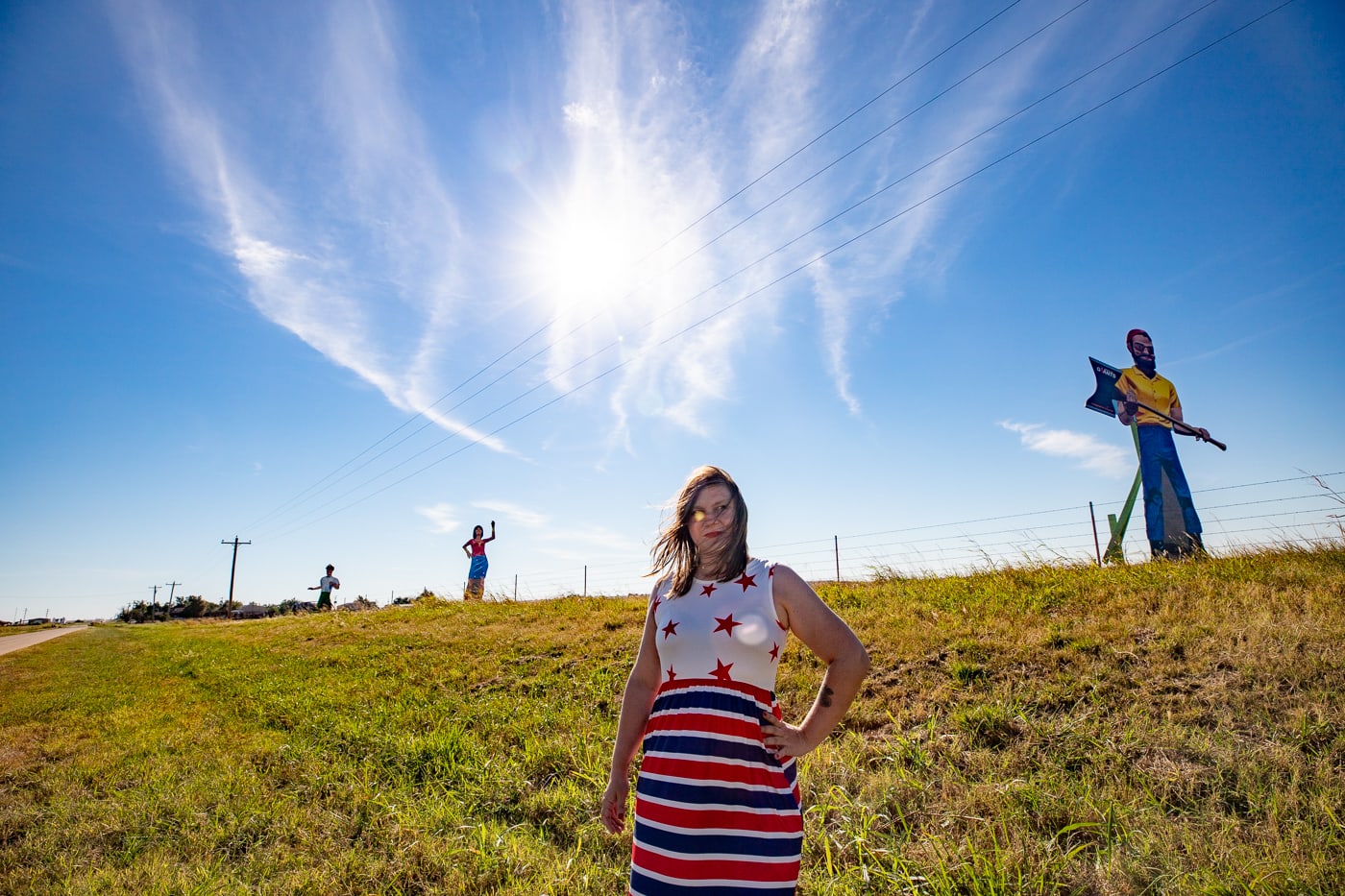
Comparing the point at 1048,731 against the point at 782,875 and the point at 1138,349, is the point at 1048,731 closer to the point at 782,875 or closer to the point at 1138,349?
the point at 782,875

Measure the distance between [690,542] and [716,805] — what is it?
858 millimetres

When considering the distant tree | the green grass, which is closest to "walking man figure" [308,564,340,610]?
the green grass

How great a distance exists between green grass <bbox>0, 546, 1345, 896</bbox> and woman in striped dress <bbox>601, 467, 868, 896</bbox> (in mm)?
1539

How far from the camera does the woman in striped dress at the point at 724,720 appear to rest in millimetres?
1924

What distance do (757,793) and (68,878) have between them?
469 cm

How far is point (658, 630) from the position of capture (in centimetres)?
233

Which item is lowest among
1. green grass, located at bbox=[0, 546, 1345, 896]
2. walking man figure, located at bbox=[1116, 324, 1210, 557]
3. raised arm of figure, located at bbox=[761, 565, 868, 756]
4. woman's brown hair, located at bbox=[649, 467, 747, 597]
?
green grass, located at bbox=[0, 546, 1345, 896]

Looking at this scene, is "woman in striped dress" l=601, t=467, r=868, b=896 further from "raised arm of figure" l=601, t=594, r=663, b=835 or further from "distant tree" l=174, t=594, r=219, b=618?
"distant tree" l=174, t=594, r=219, b=618

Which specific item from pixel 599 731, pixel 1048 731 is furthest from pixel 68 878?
pixel 1048 731

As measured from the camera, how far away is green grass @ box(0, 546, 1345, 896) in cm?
314

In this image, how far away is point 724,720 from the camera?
2037 millimetres

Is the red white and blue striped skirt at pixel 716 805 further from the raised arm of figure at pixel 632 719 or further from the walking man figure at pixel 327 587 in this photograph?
the walking man figure at pixel 327 587

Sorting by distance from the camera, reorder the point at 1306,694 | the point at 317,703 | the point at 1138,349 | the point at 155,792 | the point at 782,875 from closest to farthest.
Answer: the point at 782,875
the point at 1306,694
the point at 155,792
the point at 317,703
the point at 1138,349

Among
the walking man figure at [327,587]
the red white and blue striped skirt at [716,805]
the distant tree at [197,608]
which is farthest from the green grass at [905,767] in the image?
the distant tree at [197,608]
